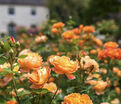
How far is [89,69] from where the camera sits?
126 centimetres

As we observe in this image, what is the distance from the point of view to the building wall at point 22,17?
76.5 ft

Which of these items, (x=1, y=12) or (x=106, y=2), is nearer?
(x=106, y=2)

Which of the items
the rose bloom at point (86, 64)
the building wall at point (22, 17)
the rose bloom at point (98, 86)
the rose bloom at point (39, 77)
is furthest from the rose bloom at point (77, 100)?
the building wall at point (22, 17)

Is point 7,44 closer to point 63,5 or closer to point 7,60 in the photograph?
point 7,60

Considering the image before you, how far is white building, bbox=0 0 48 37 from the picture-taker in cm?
2338

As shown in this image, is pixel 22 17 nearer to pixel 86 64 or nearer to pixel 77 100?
pixel 86 64

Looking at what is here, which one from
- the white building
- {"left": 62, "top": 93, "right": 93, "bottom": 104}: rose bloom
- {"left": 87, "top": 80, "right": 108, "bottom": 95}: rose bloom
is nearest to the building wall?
the white building

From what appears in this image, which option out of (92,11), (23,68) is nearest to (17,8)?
(92,11)

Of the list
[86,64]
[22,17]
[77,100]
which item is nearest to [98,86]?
[86,64]

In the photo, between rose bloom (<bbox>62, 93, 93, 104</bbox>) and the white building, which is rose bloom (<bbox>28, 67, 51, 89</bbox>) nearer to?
rose bloom (<bbox>62, 93, 93, 104</bbox>)

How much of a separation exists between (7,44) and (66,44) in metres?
1.65

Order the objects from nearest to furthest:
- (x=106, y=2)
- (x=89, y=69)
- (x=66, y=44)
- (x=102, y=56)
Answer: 1. (x=89, y=69)
2. (x=102, y=56)
3. (x=66, y=44)
4. (x=106, y=2)

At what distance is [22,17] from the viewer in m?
23.8

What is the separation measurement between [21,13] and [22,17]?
16.5 inches
